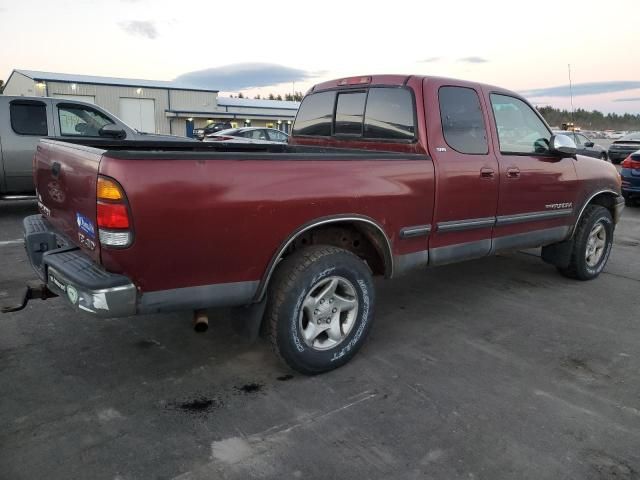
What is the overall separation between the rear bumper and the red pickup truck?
0.03 feet

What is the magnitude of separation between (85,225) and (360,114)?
247 cm

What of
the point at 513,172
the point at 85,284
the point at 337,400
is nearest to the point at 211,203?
the point at 85,284

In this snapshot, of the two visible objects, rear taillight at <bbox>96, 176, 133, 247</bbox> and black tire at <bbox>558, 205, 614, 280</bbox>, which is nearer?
rear taillight at <bbox>96, 176, 133, 247</bbox>

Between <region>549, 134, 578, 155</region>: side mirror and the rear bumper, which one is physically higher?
<region>549, 134, 578, 155</region>: side mirror

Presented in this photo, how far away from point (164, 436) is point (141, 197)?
4.03 ft

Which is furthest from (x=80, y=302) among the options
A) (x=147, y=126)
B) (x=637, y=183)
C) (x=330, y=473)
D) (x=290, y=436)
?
(x=147, y=126)

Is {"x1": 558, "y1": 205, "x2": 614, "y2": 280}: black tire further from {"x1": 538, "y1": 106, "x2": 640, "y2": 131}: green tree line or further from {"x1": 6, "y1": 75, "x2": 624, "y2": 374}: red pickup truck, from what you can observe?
{"x1": 538, "y1": 106, "x2": 640, "y2": 131}: green tree line

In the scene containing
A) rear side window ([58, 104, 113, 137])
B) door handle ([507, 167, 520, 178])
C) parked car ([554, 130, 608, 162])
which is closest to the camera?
door handle ([507, 167, 520, 178])

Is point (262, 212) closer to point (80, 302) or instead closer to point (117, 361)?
point (80, 302)

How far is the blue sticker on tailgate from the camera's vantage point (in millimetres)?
2752

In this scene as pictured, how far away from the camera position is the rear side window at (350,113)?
448 cm

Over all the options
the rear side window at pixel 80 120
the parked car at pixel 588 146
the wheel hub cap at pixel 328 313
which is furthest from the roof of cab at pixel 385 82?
the parked car at pixel 588 146

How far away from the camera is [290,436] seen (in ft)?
9.07

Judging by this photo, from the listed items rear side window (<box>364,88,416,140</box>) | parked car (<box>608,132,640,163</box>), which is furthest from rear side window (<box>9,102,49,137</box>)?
parked car (<box>608,132,640,163</box>)
